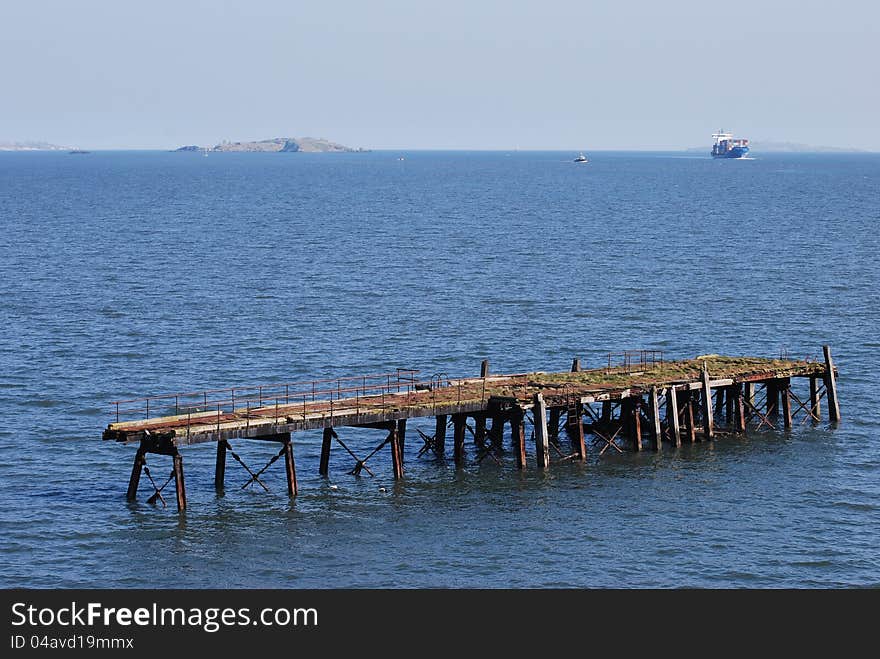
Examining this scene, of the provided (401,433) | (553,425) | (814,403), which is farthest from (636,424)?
(401,433)

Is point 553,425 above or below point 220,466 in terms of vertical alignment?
below

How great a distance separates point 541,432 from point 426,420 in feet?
35.9

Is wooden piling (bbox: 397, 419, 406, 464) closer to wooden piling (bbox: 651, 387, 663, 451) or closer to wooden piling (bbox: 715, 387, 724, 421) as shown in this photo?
wooden piling (bbox: 651, 387, 663, 451)

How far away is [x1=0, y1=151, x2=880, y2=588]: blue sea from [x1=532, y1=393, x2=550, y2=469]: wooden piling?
1119 millimetres

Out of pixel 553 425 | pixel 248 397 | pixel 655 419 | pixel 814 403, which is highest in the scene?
pixel 248 397

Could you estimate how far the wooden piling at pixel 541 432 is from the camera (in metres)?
62.6

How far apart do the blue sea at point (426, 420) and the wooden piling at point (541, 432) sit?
1119 mm

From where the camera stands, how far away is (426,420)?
237ft

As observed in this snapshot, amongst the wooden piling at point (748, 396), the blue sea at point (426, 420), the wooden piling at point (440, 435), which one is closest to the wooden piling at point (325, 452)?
the blue sea at point (426, 420)

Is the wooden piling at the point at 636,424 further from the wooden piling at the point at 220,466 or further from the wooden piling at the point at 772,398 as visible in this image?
the wooden piling at the point at 220,466

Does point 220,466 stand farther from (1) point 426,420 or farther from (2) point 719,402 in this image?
(2) point 719,402

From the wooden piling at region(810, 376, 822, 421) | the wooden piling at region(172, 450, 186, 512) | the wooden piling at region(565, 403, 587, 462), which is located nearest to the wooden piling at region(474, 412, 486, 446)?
the wooden piling at region(565, 403, 587, 462)
